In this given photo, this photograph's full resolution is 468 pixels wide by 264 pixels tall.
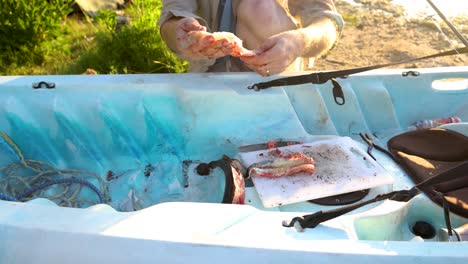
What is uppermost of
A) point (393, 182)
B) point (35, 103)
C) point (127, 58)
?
point (35, 103)

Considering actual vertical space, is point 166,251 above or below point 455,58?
above

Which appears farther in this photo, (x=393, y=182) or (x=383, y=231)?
(x=393, y=182)

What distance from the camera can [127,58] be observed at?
11.3 ft


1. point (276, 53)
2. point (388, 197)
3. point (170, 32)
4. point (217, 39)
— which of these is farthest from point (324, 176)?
point (170, 32)

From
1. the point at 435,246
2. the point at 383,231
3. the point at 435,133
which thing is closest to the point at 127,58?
the point at 435,133

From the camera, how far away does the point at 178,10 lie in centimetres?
209

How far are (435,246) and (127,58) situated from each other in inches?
108

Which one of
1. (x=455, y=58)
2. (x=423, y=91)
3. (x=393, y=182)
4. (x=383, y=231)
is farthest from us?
(x=455, y=58)

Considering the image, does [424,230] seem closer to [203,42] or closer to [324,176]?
[324,176]

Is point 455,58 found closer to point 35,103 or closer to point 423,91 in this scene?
point 423,91

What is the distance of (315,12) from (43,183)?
1370mm

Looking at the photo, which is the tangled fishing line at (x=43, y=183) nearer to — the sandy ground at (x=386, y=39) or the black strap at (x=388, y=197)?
the black strap at (x=388, y=197)

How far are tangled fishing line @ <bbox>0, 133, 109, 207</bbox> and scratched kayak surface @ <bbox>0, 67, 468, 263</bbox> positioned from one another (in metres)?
0.03

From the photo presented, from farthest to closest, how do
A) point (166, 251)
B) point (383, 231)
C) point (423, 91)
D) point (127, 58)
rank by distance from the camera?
1. point (127, 58)
2. point (423, 91)
3. point (383, 231)
4. point (166, 251)
